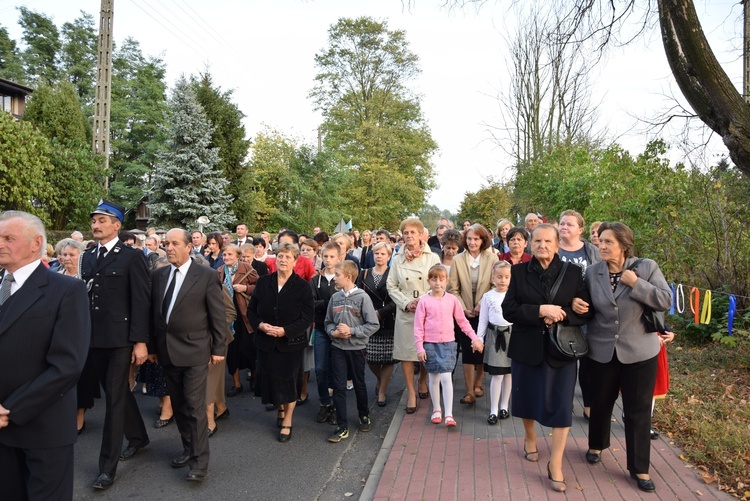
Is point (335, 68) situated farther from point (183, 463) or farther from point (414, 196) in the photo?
point (183, 463)

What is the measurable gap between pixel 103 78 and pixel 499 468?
843 inches

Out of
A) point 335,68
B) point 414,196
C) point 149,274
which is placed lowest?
point 149,274

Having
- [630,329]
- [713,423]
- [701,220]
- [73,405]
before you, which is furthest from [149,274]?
[701,220]

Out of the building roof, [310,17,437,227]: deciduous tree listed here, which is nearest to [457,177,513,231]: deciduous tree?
[310,17,437,227]: deciduous tree

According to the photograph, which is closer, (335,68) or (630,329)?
(630,329)

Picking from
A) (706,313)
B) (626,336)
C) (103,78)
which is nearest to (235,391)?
(626,336)

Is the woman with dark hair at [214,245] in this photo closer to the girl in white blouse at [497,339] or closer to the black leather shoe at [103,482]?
the black leather shoe at [103,482]

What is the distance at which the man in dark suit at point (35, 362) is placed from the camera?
306 cm

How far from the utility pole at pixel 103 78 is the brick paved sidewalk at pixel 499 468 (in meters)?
19.7

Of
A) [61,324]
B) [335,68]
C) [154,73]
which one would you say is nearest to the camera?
[61,324]

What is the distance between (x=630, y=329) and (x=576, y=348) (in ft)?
1.57

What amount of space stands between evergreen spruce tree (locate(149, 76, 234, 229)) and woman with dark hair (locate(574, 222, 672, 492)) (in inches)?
1034

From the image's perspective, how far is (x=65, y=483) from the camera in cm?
329

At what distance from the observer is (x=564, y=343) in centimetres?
452
